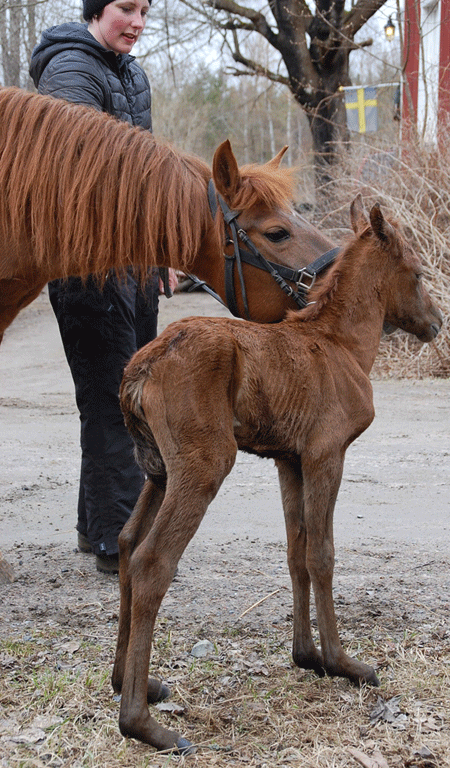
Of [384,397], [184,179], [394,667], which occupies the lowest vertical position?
[384,397]

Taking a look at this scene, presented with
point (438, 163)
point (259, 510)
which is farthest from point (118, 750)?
point (438, 163)

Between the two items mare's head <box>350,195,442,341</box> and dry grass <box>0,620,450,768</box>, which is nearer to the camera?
dry grass <box>0,620,450,768</box>

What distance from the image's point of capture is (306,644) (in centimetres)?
296

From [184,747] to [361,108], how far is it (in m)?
14.6

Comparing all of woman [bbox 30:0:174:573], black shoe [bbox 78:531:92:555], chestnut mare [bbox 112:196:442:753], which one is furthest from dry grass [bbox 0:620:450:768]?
black shoe [bbox 78:531:92:555]

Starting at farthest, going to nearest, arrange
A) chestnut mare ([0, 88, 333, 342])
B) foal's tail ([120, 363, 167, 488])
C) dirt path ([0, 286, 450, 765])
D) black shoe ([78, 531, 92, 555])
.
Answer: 1. black shoe ([78, 531, 92, 555])
2. dirt path ([0, 286, 450, 765])
3. chestnut mare ([0, 88, 333, 342])
4. foal's tail ([120, 363, 167, 488])

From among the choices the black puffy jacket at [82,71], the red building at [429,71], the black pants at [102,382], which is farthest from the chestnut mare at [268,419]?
the red building at [429,71]

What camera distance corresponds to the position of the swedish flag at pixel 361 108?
49.2 ft

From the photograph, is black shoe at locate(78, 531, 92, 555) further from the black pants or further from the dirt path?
the black pants

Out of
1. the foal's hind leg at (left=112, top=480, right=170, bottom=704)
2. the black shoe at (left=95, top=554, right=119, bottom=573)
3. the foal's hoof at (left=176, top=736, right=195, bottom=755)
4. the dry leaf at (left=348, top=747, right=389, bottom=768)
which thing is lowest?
the black shoe at (left=95, top=554, right=119, bottom=573)

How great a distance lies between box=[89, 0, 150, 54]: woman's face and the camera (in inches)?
145

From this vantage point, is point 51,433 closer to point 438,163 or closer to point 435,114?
point 438,163

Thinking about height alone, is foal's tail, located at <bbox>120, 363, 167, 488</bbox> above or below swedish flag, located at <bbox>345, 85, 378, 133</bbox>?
below

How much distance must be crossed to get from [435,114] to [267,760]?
1068 cm
